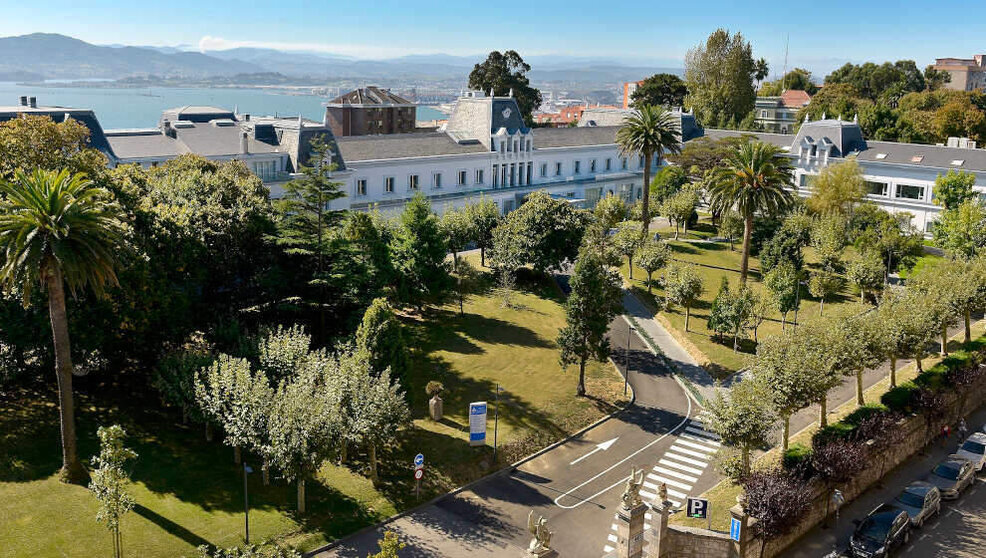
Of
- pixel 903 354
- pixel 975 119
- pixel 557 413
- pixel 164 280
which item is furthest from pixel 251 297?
pixel 975 119

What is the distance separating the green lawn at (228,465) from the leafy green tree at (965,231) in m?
39.8

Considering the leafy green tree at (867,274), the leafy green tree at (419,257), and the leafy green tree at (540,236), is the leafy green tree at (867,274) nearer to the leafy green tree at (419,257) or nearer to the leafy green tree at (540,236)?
the leafy green tree at (540,236)

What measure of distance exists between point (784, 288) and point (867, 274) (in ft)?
30.4

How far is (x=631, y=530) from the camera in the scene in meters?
29.2

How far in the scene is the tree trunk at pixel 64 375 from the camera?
33500 mm

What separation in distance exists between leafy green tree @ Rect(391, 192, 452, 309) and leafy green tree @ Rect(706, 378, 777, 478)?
27074 millimetres

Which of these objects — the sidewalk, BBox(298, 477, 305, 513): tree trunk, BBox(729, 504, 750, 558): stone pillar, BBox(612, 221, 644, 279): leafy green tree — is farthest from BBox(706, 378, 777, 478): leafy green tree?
BBox(612, 221, 644, 279): leafy green tree

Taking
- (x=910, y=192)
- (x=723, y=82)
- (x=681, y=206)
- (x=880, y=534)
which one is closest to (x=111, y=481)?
(x=880, y=534)

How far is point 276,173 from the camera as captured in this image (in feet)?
262

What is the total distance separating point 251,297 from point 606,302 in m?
23.2

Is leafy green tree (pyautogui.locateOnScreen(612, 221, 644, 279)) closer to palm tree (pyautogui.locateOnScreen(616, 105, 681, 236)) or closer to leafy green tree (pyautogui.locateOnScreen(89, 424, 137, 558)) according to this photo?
palm tree (pyautogui.locateOnScreen(616, 105, 681, 236))

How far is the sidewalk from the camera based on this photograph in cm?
5294

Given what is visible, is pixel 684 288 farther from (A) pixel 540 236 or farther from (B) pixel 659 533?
(B) pixel 659 533

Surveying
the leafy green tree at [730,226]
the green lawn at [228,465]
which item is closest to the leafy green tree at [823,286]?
the leafy green tree at [730,226]
